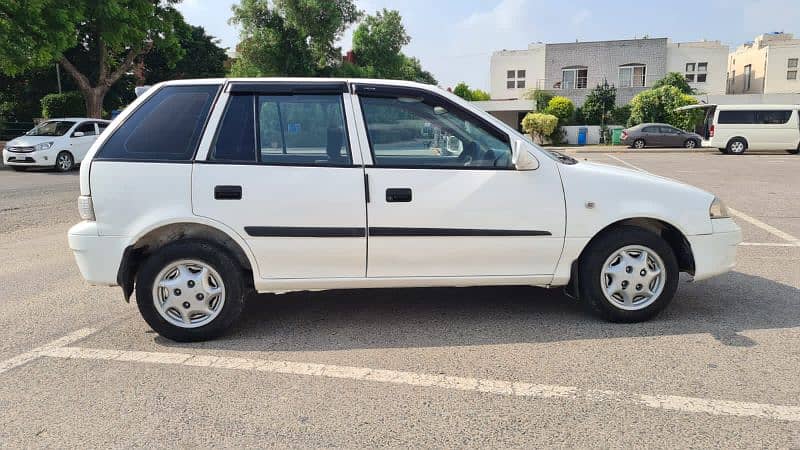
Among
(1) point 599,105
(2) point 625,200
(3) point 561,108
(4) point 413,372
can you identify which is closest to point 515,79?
(1) point 599,105

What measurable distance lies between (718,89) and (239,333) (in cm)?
5352

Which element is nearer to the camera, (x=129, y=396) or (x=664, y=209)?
(x=129, y=396)

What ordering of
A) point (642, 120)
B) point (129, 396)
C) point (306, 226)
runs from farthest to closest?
point (642, 120), point (306, 226), point (129, 396)

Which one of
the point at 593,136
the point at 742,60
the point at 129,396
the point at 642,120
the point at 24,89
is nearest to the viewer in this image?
the point at 129,396

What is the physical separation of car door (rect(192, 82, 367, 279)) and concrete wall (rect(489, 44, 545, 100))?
5269 cm

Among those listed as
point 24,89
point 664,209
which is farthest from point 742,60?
point 664,209

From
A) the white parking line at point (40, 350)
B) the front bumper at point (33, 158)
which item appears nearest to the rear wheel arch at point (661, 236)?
the white parking line at point (40, 350)

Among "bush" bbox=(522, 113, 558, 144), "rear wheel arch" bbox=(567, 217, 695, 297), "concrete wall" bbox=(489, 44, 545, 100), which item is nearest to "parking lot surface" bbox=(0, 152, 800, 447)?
"rear wheel arch" bbox=(567, 217, 695, 297)

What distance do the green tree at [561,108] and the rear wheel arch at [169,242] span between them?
40485 millimetres

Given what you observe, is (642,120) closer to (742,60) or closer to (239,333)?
(742,60)

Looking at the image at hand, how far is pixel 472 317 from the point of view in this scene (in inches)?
183

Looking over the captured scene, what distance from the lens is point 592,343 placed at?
4070 millimetres

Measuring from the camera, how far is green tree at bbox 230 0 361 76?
34.8m

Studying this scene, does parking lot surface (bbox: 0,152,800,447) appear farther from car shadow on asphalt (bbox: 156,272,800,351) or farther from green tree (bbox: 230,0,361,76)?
green tree (bbox: 230,0,361,76)
